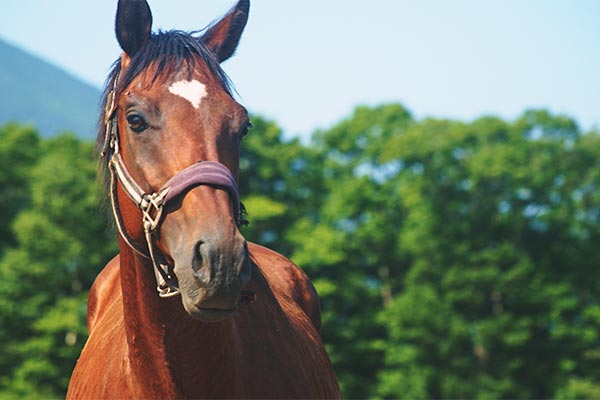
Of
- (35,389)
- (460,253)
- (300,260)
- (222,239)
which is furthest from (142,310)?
(460,253)

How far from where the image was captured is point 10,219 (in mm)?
34812

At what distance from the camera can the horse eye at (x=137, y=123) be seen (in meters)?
3.40

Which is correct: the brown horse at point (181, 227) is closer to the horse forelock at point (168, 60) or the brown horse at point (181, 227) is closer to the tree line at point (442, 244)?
the horse forelock at point (168, 60)

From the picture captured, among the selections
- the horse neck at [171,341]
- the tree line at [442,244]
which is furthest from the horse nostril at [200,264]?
the tree line at [442,244]

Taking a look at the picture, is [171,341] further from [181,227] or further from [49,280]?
[49,280]

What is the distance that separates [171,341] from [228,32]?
161cm

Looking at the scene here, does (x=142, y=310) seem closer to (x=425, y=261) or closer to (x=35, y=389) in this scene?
(x=35, y=389)

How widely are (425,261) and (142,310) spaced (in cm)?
3232

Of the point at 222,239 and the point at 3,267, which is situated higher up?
the point at 3,267

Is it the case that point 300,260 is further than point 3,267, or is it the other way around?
point 300,260

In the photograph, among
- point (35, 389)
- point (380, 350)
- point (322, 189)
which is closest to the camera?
point (35, 389)

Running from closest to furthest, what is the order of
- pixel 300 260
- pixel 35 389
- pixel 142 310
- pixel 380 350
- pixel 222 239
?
pixel 222 239 → pixel 142 310 → pixel 35 389 → pixel 300 260 → pixel 380 350

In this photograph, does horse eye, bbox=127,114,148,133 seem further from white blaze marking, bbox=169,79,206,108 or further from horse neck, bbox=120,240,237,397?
horse neck, bbox=120,240,237,397

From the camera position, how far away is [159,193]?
3.25 meters
